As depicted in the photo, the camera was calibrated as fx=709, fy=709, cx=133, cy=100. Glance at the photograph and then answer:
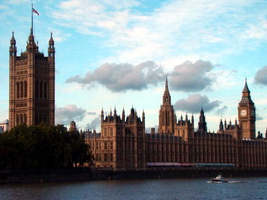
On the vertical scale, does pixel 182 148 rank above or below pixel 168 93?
below

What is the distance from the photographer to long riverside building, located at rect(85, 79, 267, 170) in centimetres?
15138

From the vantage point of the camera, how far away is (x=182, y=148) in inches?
6801

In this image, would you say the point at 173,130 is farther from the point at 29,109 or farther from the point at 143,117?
the point at 29,109

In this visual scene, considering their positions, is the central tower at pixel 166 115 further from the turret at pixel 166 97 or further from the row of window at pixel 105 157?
the row of window at pixel 105 157

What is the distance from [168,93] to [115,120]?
34.2 metres

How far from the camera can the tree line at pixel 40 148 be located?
109438mm

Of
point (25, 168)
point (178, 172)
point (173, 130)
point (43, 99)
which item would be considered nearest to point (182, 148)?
point (173, 130)

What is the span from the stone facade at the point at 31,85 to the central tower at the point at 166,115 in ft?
125

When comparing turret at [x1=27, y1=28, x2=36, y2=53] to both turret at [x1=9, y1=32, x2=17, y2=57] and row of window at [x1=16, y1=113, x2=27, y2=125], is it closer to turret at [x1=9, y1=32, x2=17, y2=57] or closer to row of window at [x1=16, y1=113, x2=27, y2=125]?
turret at [x1=9, y1=32, x2=17, y2=57]

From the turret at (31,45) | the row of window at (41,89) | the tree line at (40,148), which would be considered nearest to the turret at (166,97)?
the row of window at (41,89)

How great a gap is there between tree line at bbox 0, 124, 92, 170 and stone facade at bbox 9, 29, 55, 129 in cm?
2504

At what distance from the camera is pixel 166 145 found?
167875 millimetres

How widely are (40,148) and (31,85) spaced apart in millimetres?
35822

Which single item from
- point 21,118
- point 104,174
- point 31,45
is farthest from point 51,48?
point 104,174
